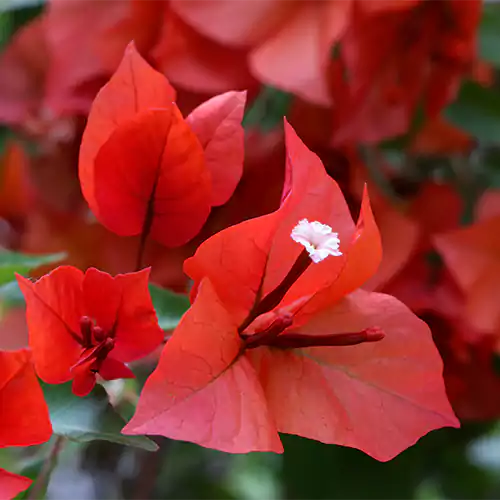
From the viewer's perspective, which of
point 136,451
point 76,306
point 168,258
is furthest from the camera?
point 136,451

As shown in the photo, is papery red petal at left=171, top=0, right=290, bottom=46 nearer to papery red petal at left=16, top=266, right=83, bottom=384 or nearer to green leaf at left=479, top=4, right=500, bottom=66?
green leaf at left=479, top=4, right=500, bottom=66

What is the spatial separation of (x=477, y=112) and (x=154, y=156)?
1.22 feet

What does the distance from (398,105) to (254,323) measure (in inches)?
11.7

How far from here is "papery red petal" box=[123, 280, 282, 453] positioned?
7.6 inches

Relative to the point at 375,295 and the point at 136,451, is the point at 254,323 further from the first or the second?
the point at 136,451

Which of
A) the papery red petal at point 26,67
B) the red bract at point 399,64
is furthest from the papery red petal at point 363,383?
the papery red petal at point 26,67

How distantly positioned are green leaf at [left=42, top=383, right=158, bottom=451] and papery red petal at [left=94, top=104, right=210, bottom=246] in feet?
0.23

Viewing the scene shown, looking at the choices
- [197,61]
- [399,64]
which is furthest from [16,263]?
[399,64]

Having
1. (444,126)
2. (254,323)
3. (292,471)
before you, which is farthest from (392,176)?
(254,323)

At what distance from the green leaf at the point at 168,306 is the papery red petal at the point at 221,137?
0.06 m

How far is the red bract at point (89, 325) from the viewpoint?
0.21 metres

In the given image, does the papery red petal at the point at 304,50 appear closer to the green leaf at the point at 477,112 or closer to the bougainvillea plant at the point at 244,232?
the bougainvillea plant at the point at 244,232

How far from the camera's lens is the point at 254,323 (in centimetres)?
24

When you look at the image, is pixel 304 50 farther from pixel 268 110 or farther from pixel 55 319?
pixel 55 319
